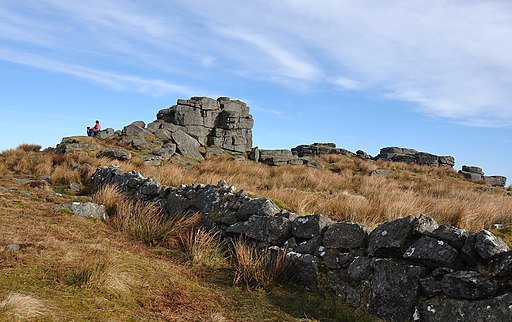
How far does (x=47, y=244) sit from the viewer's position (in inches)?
243

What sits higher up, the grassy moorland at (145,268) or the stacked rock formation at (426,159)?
the stacked rock formation at (426,159)

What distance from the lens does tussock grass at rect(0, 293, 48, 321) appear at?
352cm

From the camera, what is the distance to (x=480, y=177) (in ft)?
119

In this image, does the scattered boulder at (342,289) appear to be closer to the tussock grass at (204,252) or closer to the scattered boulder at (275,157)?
the tussock grass at (204,252)

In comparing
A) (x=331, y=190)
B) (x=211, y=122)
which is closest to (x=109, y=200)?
(x=331, y=190)

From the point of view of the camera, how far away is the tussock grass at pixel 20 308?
352cm

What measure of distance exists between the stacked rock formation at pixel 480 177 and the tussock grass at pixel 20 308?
35.9 metres

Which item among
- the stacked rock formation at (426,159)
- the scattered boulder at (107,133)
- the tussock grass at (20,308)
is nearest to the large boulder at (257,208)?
the tussock grass at (20,308)

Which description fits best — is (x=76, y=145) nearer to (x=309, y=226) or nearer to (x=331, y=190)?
(x=331, y=190)

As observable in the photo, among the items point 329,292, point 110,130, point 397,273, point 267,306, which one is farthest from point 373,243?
point 110,130

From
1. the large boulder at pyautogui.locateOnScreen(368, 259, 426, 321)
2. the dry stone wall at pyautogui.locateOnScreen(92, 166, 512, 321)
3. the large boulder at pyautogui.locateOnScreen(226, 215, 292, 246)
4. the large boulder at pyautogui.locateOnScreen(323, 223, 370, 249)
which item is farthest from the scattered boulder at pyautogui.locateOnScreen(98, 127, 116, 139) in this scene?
the large boulder at pyautogui.locateOnScreen(368, 259, 426, 321)

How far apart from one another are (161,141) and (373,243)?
26.1m

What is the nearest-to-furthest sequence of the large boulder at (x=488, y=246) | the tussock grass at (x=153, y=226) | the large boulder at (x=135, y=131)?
the large boulder at (x=488, y=246) → the tussock grass at (x=153, y=226) → the large boulder at (x=135, y=131)

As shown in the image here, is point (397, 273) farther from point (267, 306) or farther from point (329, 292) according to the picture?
point (267, 306)
